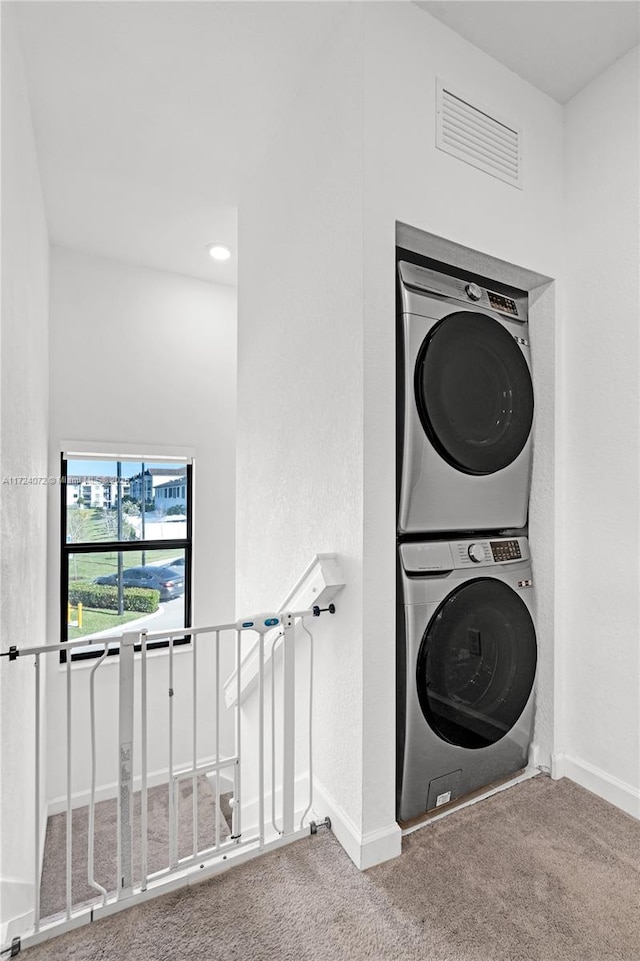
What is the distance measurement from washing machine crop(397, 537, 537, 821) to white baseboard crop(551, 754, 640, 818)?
14 centimetres

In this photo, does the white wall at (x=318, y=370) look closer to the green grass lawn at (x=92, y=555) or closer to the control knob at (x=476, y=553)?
the control knob at (x=476, y=553)

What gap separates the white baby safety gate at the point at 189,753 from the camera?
1.51 meters

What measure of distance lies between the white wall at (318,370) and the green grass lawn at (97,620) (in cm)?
153

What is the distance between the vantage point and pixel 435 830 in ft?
5.90

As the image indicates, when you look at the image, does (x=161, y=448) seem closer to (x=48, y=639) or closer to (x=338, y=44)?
(x=48, y=639)

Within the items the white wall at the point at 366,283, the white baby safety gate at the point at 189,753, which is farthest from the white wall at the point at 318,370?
the white baby safety gate at the point at 189,753

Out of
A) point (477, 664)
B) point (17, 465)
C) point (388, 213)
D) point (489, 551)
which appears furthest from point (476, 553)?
point (17, 465)

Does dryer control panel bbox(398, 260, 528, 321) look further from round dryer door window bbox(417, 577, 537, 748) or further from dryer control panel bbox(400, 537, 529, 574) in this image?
round dryer door window bbox(417, 577, 537, 748)

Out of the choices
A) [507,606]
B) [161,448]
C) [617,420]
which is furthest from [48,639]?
[617,420]

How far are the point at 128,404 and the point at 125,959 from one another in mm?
2984

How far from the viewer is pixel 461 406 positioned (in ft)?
6.14

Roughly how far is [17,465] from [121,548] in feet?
6.04

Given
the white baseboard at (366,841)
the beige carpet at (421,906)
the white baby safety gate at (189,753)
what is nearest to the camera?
the beige carpet at (421,906)

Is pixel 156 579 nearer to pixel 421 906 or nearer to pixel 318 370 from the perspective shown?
pixel 318 370
